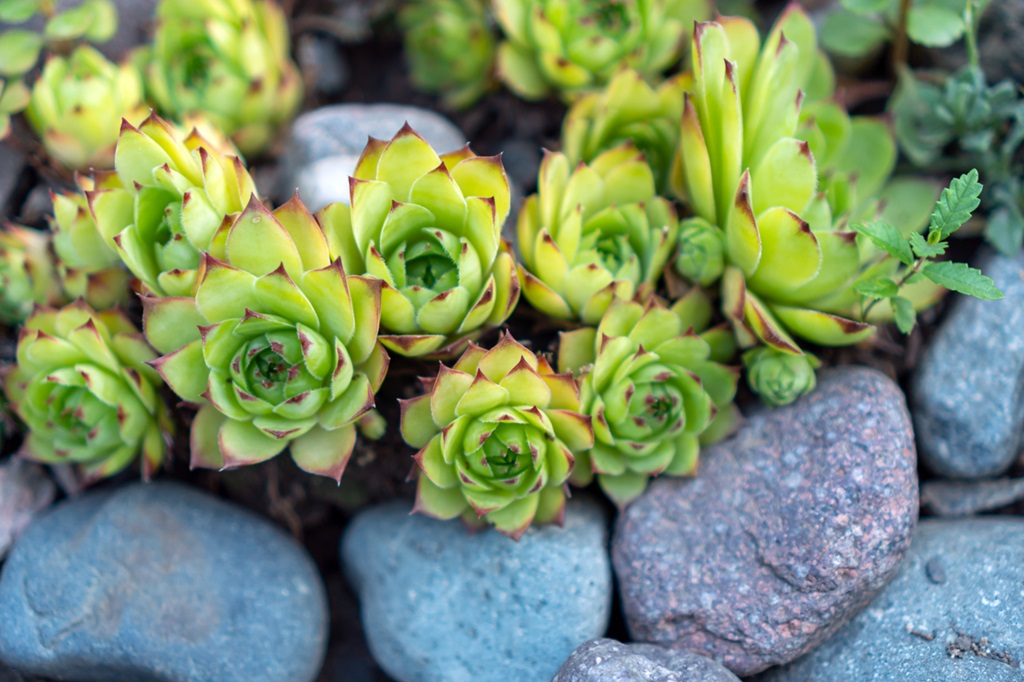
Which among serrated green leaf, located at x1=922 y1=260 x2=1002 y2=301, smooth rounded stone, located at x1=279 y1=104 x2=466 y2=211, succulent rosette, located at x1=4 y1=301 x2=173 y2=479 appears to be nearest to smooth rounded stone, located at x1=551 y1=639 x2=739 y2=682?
serrated green leaf, located at x1=922 y1=260 x2=1002 y2=301

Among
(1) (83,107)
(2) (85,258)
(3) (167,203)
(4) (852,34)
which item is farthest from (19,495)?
(4) (852,34)

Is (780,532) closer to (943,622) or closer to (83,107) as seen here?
(943,622)

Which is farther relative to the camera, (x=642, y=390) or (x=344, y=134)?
(x=344, y=134)

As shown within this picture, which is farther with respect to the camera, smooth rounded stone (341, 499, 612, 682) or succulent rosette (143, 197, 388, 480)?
smooth rounded stone (341, 499, 612, 682)

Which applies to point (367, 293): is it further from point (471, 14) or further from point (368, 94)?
point (368, 94)

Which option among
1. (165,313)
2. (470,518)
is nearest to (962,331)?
(470,518)

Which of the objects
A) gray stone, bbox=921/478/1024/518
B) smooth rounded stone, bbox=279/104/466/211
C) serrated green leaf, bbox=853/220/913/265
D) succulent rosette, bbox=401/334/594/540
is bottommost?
gray stone, bbox=921/478/1024/518

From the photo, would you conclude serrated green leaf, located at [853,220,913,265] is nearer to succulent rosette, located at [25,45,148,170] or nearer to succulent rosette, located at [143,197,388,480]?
succulent rosette, located at [143,197,388,480]
